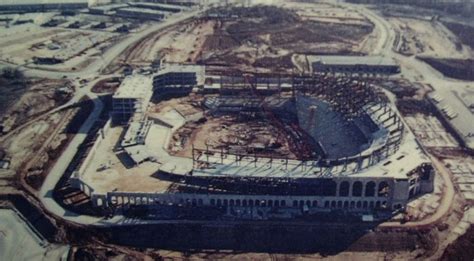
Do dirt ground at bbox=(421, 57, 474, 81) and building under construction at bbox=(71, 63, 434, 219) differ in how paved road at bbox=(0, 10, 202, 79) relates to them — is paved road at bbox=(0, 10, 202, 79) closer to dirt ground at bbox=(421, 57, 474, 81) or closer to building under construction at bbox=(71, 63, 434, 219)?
building under construction at bbox=(71, 63, 434, 219)

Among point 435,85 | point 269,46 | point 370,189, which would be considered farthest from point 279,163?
point 269,46

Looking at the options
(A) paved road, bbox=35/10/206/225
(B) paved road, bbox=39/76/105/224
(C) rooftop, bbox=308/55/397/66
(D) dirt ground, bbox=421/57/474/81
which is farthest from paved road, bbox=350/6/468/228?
(A) paved road, bbox=35/10/206/225

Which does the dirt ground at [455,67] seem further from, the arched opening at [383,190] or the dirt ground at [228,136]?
the arched opening at [383,190]

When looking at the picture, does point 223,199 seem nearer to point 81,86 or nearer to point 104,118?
point 104,118

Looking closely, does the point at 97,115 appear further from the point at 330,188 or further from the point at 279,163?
the point at 330,188

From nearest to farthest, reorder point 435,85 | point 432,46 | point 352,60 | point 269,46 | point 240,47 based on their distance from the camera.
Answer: point 435,85 → point 352,60 → point 240,47 → point 269,46 → point 432,46

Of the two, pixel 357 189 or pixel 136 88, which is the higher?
pixel 136 88

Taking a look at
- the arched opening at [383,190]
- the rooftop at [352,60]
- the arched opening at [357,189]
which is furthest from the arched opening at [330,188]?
the rooftop at [352,60]
